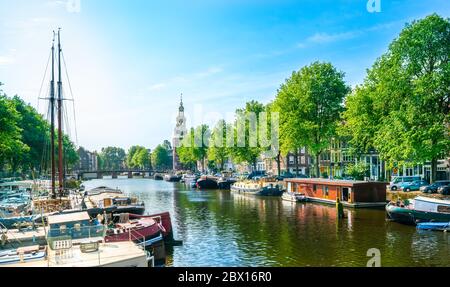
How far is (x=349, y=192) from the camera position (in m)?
47.2

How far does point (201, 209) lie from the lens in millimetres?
48938

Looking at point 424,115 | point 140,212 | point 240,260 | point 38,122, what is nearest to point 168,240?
point 240,260

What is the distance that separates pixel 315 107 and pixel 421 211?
110 ft

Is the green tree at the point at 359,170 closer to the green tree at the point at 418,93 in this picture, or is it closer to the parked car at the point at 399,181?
the parked car at the point at 399,181

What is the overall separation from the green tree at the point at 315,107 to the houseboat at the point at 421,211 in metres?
29.4

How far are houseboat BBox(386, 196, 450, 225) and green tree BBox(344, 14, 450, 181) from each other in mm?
11268

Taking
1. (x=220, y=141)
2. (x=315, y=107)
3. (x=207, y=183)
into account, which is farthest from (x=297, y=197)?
(x=220, y=141)

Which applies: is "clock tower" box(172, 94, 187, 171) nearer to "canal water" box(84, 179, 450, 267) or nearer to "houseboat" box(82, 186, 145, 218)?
"houseboat" box(82, 186, 145, 218)

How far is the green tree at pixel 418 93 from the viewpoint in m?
42.4

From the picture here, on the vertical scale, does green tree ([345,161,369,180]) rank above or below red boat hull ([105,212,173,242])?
above

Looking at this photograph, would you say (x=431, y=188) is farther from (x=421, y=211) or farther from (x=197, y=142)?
(x=197, y=142)

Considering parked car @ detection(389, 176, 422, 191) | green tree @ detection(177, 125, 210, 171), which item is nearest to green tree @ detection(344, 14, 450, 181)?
parked car @ detection(389, 176, 422, 191)

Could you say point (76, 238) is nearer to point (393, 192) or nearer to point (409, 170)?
point (393, 192)

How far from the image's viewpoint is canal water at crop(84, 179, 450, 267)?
22.1 metres
